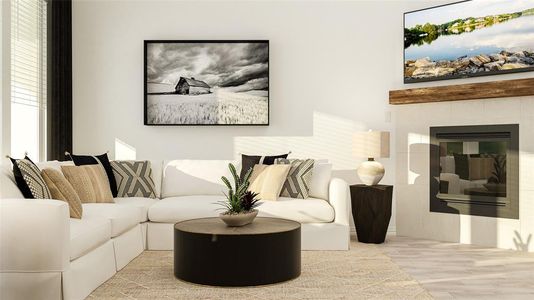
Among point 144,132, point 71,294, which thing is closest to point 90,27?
point 144,132

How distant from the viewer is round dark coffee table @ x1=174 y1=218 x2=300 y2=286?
352cm

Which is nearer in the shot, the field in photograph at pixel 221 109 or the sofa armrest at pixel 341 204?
the sofa armrest at pixel 341 204

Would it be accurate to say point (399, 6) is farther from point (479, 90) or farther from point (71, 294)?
point (71, 294)

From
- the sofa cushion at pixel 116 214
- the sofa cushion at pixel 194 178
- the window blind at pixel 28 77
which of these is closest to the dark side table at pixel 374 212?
the sofa cushion at pixel 194 178

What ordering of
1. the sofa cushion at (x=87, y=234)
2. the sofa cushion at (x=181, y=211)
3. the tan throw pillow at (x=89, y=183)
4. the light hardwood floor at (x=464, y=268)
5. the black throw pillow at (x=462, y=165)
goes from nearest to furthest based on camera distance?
the sofa cushion at (x=87, y=234) < the light hardwood floor at (x=464, y=268) < the tan throw pillow at (x=89, y=183) < the sofa cushion at (x=181, y=211) < the black throw pillow at (x=462, y=165)

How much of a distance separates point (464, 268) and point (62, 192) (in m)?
3.08

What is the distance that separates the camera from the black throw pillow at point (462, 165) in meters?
5.54

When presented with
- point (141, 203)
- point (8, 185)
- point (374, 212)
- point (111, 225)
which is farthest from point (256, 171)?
point (8, 185)

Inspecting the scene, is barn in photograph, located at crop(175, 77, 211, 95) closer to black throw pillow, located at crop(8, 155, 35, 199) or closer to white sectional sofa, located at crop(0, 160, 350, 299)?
white sectional sofa, located at crop(0, 160, 350, 299)

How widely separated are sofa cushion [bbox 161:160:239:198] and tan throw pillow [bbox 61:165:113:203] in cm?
77

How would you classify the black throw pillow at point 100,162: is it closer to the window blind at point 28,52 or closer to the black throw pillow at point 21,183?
the window blind at point 28,52

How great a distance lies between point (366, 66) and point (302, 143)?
3.71 ft

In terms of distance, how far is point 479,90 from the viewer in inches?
207

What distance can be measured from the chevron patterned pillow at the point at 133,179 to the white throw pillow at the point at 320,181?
1.58 metres
